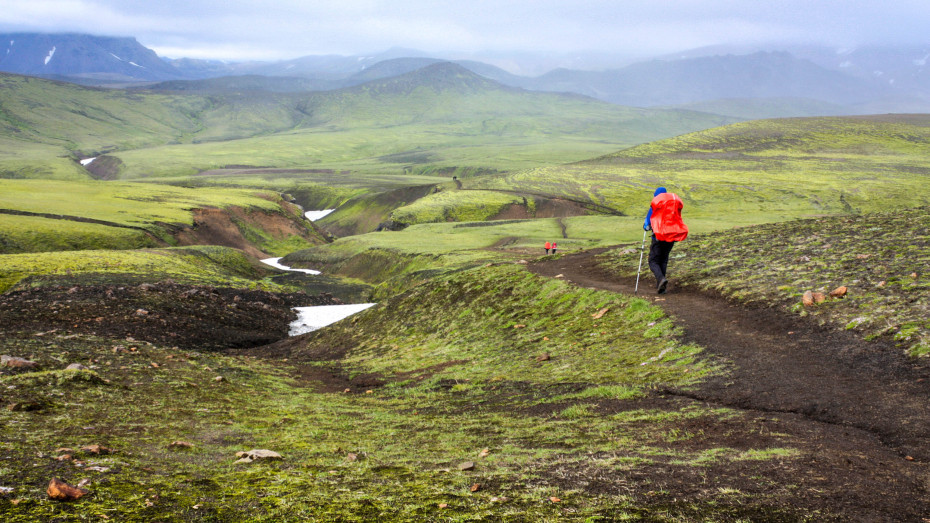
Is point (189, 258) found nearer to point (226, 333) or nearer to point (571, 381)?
point (226, 333)

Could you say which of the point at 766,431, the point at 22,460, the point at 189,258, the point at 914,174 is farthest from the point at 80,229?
the point at 914,174

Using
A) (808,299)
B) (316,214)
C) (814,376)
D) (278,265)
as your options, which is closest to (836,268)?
(808,299)

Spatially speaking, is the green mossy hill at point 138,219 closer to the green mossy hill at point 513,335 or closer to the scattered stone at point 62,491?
the green mossy hill at point 513,335

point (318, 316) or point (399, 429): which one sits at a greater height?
point (399, 429)

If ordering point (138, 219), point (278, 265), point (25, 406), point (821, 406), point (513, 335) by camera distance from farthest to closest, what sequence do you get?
point (278, 265) → point (138, 219) → point (513, 335) → point (25, 406) → point (821, 406)

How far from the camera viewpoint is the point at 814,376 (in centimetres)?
1481

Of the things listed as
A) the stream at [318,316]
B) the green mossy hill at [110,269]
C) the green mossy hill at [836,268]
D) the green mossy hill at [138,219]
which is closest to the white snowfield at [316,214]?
the green mossy hill at [138,219]

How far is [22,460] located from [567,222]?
10305cm

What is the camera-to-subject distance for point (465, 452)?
13242mm

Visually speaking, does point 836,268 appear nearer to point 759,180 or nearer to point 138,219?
point 138,219

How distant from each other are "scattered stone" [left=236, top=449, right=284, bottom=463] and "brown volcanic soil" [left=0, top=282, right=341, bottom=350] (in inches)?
956

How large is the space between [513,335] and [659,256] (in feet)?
24.8

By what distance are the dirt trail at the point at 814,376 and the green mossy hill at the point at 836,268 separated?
0.76m

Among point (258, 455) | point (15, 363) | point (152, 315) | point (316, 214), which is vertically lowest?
point (316, 214)
